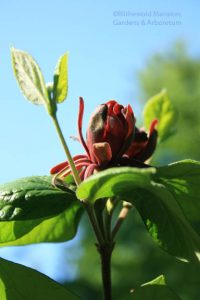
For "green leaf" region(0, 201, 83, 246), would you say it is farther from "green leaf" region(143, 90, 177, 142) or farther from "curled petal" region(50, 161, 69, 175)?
"green leaf" region(143, 90, 177, 142)

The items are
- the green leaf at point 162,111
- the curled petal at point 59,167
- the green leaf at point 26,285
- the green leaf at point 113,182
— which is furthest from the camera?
the green leaf at point 162,111

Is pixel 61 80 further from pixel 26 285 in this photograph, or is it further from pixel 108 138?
pixel 26 285

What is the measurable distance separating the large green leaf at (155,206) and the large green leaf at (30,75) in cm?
14

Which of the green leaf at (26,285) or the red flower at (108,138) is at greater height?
the red flower at (108,138)

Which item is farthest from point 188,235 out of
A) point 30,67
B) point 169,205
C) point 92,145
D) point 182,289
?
point 182,289

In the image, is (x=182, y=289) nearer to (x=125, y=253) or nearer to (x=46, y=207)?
(x=125, y=253)

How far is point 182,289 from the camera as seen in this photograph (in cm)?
A: 937

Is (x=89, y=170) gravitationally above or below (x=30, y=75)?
below

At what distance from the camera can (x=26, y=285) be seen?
2.49 ft

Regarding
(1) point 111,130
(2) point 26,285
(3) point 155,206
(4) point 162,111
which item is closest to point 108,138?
(1) point 111,130

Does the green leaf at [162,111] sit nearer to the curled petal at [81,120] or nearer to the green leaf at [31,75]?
the curled petal at [81,120]

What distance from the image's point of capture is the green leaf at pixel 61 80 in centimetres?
76

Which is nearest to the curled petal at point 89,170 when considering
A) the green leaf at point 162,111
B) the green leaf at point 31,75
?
the green leaf at point 31,75

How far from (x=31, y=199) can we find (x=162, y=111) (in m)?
0.44
